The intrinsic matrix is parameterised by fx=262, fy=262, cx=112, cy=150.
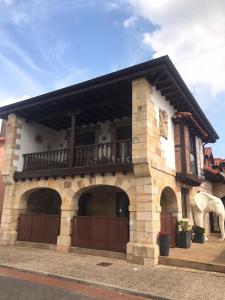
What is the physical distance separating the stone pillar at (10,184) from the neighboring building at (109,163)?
0.15 feet

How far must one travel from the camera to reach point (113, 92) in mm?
10531

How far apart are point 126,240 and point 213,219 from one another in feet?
27.9

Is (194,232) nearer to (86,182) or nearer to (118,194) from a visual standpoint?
(118,194)

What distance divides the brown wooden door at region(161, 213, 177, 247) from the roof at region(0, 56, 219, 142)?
16.2ft

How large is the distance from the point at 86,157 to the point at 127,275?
5235 mm

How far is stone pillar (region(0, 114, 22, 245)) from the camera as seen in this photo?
38.2 feet

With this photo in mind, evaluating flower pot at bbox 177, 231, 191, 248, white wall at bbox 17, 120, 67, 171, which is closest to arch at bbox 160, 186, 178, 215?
flower pot at bbox 177, 231, 191, 248

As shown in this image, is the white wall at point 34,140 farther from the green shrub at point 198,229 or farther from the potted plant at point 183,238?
the green shrub at point 198,229

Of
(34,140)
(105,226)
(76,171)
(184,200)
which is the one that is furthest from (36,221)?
(184,200)

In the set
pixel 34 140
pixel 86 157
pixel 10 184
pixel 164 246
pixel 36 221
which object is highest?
pixel 34 140

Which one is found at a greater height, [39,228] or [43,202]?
[43,202]

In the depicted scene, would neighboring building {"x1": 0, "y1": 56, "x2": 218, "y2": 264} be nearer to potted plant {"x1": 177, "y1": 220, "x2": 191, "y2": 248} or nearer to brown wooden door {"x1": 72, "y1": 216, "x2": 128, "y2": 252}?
brown wooden door {"x1": 72, "y1": 216, "x2": 128, "y2": 252}

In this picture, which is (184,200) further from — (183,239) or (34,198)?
(34,198)

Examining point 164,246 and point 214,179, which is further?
point 214,179
